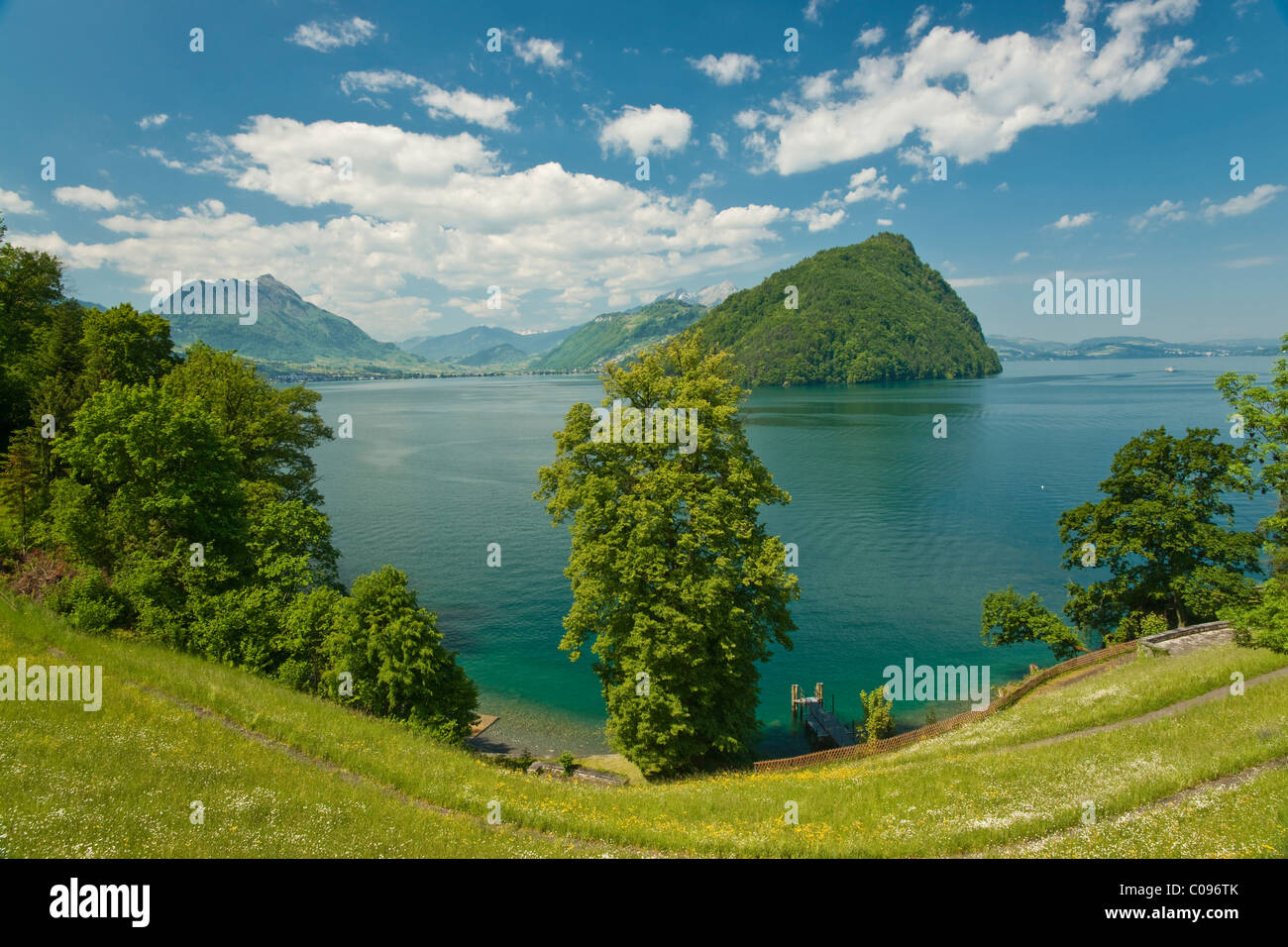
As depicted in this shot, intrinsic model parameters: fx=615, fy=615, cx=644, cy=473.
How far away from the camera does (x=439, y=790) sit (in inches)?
568

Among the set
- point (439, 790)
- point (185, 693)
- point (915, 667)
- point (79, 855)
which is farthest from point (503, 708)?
point (79, 855)

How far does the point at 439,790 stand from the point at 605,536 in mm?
10967

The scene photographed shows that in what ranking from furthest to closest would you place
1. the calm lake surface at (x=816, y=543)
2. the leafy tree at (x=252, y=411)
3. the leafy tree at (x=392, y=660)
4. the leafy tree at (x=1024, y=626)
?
the calm lake surface at (x=816, y=543) → the leafy tree at (x=252, y=411) → the leafy tree at (x=1024, y=626) → the leafy tree at (x=392, y=660)

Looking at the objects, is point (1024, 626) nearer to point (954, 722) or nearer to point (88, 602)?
point (954, 722)

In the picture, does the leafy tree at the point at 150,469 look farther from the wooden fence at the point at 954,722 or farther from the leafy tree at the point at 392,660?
the wooden fence at the point at 954,722

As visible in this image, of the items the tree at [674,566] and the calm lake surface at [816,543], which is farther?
the calm lake surface at [816,543]

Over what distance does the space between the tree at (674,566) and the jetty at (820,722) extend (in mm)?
7698

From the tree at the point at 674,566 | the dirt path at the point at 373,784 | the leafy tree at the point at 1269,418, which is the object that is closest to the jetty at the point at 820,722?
the tree at the point at 674,566

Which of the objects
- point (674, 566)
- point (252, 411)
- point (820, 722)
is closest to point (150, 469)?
point (252, 411)

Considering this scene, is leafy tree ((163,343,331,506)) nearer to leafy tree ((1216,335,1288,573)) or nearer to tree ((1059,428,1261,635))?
leafy tree ((1216,335,1288,573))

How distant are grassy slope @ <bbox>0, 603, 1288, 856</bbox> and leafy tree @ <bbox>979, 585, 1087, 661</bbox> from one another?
1521 cm

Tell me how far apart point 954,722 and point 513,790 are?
20018mm

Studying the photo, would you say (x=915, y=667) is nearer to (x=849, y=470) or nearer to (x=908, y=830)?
(x=908, y=830)

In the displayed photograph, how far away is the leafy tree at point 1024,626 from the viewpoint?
35.8 metres
